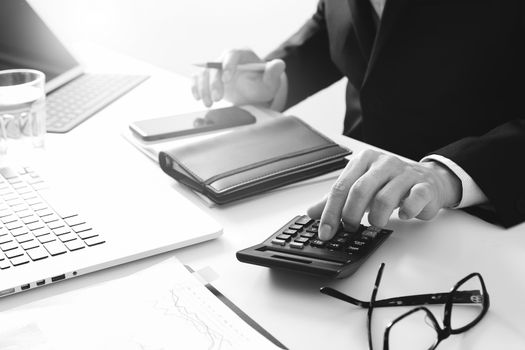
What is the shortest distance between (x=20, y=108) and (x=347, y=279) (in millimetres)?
593

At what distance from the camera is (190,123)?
3.73 ft

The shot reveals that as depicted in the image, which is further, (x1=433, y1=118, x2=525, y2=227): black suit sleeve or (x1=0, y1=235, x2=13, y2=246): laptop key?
(x1=433, y1=118, x2=525, y2=227): black suit sleeve

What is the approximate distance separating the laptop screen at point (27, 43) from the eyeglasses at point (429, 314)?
987 mm

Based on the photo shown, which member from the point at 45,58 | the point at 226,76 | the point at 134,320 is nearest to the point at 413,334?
the point at 134,320

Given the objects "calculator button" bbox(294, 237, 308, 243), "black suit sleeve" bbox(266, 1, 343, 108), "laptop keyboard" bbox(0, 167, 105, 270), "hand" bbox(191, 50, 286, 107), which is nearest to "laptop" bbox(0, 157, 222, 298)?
"laptop keyboard" bbox(0, 167, 105, 270)

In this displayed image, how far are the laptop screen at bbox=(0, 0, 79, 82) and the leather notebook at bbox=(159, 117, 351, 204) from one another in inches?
22.8

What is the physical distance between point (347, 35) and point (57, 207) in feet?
2.59

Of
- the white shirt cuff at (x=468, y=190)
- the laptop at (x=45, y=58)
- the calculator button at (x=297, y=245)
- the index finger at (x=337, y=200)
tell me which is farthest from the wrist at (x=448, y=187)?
the laptop at (x=45, y=58)

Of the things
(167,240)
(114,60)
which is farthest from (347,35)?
(167,240)

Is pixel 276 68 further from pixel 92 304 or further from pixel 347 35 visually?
pixel 92 304

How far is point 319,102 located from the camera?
266 cm

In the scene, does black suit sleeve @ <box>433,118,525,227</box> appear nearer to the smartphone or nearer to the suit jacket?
the suit jacket

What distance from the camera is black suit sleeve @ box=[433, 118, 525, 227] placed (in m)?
0.83

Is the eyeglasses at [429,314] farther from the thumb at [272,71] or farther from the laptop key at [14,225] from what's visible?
the thumb at [272,71]
